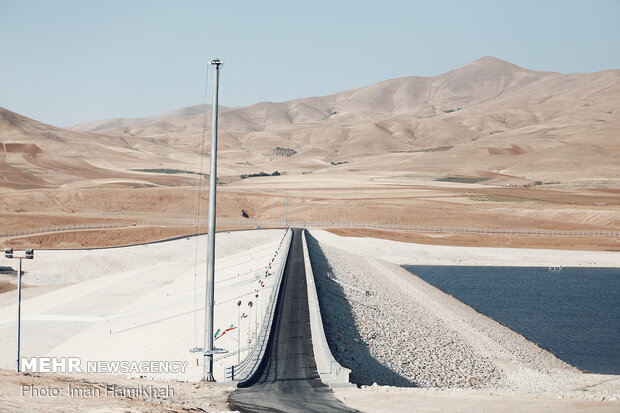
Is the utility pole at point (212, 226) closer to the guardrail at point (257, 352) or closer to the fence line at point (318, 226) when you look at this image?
the guardrail at point (257, 352)

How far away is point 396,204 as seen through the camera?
12744cm

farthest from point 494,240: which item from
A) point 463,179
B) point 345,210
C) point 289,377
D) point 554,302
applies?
point 463,179

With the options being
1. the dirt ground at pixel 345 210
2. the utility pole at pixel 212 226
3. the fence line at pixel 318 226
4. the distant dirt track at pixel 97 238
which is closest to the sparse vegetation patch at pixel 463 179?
the dirt ground at pixel 345 210

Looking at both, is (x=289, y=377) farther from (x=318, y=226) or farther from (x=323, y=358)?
(x=318, y=226)

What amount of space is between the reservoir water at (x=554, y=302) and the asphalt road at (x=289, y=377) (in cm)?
1817

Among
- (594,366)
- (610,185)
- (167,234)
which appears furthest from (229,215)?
(610,185)

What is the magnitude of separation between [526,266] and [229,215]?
212 feet

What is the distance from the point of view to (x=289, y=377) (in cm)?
2341

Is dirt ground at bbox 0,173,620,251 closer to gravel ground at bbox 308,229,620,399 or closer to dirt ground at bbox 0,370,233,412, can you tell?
gravel ground at bbox 308,229,620,399

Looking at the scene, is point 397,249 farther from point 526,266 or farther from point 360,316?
point 360,316

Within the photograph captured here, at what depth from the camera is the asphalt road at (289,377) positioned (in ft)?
61.6

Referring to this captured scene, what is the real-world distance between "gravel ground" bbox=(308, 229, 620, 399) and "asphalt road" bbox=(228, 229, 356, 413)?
172 centimetres

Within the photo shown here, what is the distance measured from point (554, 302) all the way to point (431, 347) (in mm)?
26548

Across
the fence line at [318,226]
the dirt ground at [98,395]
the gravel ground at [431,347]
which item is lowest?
the gravel ground at [431,347]
